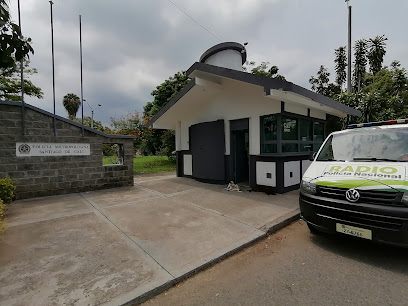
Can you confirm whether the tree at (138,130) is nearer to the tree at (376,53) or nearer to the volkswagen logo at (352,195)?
the volkswagen logo at (352,195)

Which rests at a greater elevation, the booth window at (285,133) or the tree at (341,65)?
the tree at (341,65)

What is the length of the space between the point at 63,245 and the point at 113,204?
2.33 meters

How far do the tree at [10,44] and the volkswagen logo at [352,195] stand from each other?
4061 millimetres

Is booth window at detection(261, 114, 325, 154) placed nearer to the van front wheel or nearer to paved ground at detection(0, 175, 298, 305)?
paved ground at detection(0, 175, 298, 305)

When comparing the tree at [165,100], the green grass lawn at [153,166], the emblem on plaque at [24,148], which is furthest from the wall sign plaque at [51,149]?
the tree at [165,100]

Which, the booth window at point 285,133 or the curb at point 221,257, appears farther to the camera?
the booth window at point 285,133

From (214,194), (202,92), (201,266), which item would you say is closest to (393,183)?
(201,266)

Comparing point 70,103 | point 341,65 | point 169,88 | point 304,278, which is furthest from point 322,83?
point 70,103

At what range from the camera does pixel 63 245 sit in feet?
10.6

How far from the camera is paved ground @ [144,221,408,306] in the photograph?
6.91ft

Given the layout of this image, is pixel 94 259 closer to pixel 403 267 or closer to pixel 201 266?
pixel 201 266

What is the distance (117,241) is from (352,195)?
3.65 metres

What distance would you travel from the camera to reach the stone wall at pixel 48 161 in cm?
591

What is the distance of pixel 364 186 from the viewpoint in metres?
2.68
